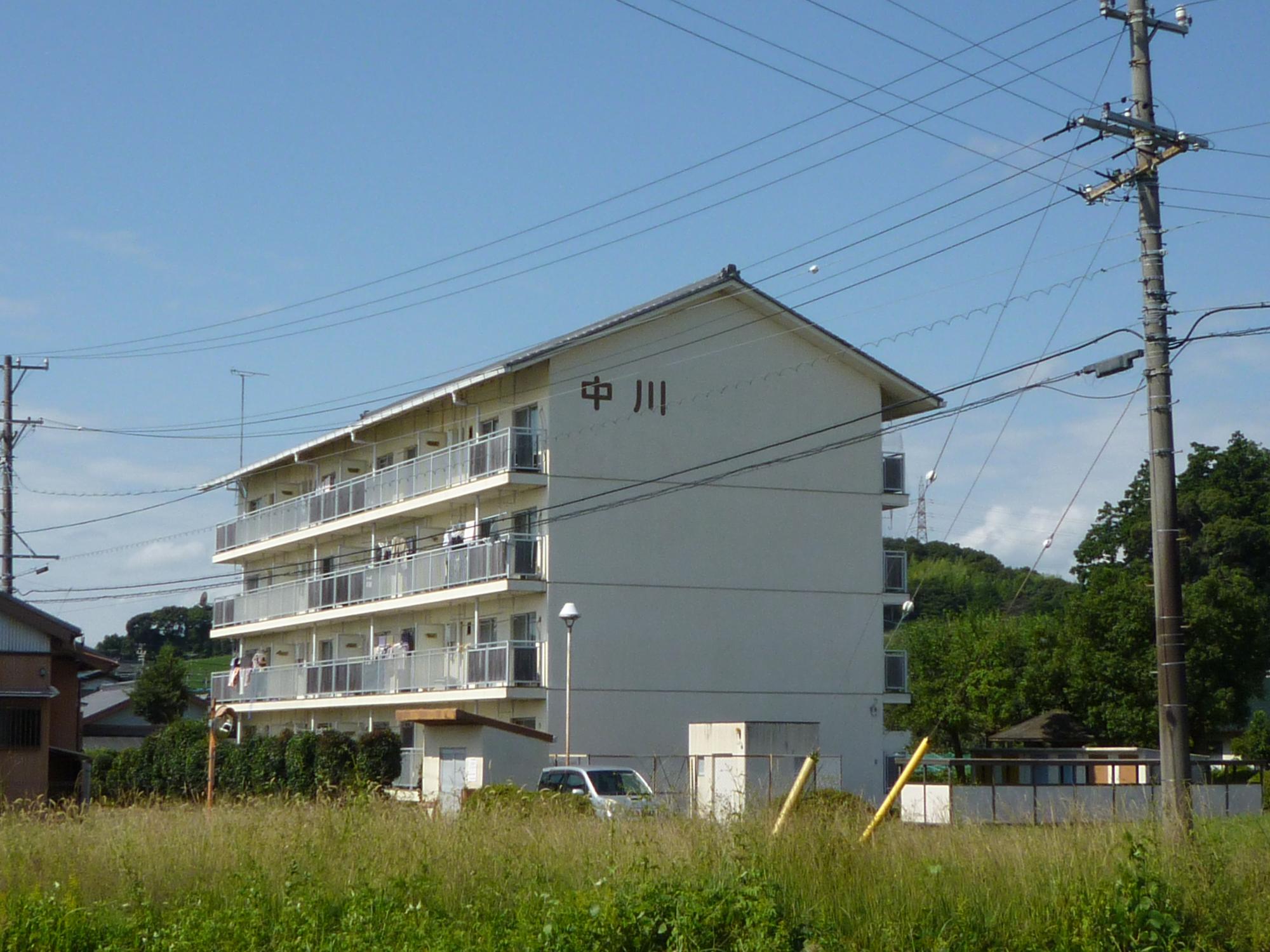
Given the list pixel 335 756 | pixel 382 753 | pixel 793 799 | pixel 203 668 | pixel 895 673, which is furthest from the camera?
pixel 203 668

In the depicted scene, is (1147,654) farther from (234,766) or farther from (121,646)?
(121,646)

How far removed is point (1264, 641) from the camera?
5312 cm

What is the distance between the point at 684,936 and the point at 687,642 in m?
28.4

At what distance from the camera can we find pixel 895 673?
137 ft

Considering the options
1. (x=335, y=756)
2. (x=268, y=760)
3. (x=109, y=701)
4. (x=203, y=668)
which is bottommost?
Result: (x=268, y=760)

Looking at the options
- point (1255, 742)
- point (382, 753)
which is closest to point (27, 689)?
point (382, 753)

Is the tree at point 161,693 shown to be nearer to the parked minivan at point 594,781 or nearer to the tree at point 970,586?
the tree at point 970,586

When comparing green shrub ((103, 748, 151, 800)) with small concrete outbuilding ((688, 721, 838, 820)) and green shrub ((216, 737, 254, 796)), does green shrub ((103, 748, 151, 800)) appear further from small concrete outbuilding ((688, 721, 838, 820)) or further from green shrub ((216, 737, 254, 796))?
small concrete outbuilding ((688, 721, 838, 820))

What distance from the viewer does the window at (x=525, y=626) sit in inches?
1532

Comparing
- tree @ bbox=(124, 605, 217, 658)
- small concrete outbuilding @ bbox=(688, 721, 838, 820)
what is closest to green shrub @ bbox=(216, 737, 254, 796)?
small concrete outbuilding @ bbox=(688, 721, 838, 820)

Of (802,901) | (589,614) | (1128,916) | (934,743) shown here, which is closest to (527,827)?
(802,901)

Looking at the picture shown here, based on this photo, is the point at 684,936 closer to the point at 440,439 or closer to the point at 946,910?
the point at 946,910

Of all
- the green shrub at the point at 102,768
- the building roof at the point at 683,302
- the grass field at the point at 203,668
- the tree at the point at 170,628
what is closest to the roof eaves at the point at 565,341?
the building roof at the point at 683,302

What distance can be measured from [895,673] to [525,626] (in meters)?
10.4
